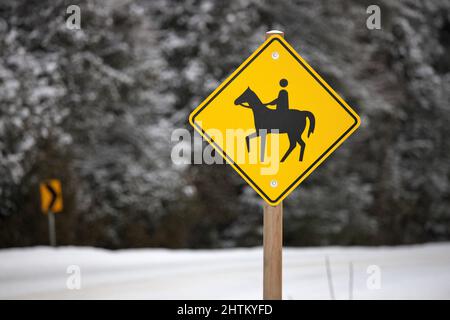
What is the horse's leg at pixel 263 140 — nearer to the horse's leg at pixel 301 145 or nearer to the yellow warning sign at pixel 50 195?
the horse's leg at pixel 301 145

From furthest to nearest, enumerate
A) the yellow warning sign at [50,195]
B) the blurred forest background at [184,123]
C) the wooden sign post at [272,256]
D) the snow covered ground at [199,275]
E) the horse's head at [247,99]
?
1. the blurred forest background at [184,123]
2. the yellow warning sign at [50,195]
3. the snow covered ground at [199,275]
4. the horse's head at [247,99]
5. the wooden sign post at [272,256]

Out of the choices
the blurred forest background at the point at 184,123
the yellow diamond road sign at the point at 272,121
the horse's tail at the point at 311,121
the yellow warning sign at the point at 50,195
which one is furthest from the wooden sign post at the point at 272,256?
the blurred forest background at the point at 184,123

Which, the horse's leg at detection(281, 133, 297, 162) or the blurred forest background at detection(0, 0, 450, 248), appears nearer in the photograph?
the horse's leg at detection(281, 133, 297, 162)

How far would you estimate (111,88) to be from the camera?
1919cm

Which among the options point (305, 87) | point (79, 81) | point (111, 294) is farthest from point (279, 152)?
point (79, 81)

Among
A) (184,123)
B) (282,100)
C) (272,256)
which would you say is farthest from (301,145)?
(184,123)

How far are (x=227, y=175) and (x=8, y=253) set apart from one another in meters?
9.35

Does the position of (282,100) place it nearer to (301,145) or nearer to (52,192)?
(301,145)

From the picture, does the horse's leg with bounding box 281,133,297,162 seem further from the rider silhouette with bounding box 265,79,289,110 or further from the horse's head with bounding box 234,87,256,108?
the horse's head with bounding box 234,87,256,108

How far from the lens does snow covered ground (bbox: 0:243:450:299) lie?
1009 cm

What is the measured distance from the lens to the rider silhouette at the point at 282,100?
4.80m

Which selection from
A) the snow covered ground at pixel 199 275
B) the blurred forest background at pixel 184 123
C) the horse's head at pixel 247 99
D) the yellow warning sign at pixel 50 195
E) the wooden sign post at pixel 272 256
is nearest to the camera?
the wooden sign post at pixel 272 256

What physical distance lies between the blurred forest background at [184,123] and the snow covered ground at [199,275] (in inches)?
115

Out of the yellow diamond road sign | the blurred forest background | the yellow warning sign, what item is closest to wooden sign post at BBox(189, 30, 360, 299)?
the yellow diamond road sign
